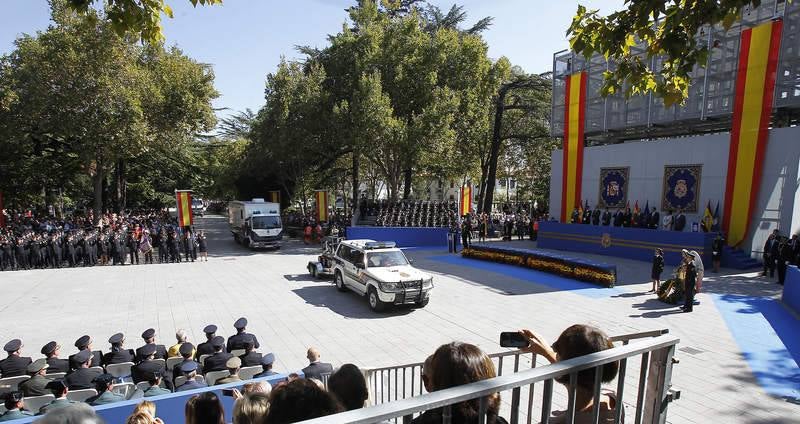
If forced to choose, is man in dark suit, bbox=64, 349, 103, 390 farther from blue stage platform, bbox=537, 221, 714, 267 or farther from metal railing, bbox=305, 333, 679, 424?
blue stage platform, bbox=537, 221, 714, 267

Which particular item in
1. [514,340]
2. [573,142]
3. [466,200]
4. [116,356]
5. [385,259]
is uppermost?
[573,142]

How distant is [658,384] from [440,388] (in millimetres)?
1297

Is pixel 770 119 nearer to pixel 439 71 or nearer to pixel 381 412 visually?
pixel 439 71

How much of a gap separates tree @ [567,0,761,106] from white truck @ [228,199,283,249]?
22.7m

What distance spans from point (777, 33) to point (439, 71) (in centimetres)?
1728

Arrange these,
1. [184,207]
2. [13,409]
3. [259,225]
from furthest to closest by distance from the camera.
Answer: [259,225] → [184,207] → [13,409]

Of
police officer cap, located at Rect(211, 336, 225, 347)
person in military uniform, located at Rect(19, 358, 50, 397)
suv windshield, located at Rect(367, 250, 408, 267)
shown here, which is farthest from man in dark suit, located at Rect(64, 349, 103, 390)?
suv windshield, located at Rect(367, 250, 408, 267)

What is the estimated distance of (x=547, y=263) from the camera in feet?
58.3

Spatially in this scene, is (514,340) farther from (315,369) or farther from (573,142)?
(573,142)

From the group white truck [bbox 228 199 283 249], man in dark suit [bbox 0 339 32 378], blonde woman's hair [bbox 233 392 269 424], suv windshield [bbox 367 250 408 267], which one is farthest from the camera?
white truck [bbox 228 199 283 249]

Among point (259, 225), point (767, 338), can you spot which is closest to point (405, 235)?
point (259, 225)

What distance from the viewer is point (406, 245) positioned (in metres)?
27.0

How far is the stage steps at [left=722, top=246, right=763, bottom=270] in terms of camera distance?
18.1 m

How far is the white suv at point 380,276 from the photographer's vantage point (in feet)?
39.4
